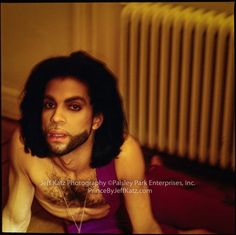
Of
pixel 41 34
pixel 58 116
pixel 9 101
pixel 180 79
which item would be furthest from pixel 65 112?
pixel 180 79

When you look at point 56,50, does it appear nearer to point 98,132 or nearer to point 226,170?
point 98,132

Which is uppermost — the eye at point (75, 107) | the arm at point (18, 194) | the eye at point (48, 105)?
the eye at point (48, 105)

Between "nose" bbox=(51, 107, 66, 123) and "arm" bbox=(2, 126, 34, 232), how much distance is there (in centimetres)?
10

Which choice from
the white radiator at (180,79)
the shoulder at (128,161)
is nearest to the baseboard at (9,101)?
the white radiator at (180,79)

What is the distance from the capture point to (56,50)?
1.36 m

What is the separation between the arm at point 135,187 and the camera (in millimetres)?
1161

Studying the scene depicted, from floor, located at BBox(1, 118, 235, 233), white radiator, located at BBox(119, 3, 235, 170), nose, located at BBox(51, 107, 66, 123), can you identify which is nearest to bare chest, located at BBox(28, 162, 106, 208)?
nose, located at BBox(51, 107, 66, 123)

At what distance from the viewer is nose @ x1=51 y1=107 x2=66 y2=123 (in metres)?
1.08

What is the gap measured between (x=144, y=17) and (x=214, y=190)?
0.56 meters

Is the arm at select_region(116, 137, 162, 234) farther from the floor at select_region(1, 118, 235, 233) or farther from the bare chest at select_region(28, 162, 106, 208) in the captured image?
the floor at select_region(1, 118, 235, 233)

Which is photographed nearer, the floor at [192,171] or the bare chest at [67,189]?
the bare chest at [67,189]

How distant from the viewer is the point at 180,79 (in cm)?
174

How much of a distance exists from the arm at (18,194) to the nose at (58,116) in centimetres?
10

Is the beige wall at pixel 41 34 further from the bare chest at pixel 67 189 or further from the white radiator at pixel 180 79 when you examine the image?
the bare chest at pixel 67 189
